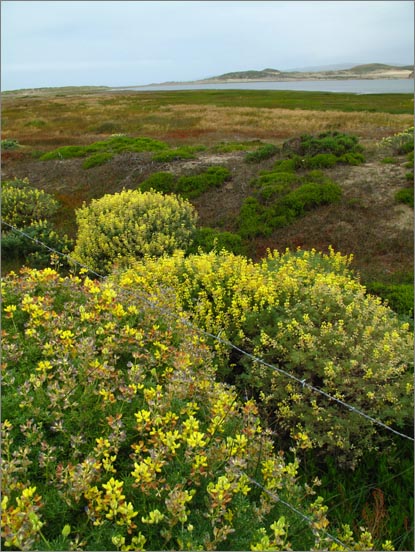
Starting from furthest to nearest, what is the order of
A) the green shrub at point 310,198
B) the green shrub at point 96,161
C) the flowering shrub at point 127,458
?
the green shrub at point 96,161
the green shrub at point 310,198
the flowering shrub at point 127,458

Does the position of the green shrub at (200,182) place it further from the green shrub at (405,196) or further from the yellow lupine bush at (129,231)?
the green shrub at (405,196)

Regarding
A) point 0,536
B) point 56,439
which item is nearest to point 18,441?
point 56,439

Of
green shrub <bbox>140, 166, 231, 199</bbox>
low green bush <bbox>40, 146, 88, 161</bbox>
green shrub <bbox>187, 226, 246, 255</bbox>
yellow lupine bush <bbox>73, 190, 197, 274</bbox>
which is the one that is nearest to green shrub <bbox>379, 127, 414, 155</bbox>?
green shrub <bbox>140, 166, 231, 199</bbox>

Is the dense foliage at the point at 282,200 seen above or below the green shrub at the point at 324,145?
below

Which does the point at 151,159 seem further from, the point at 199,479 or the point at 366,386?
the point at 199,479

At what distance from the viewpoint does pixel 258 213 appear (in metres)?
14.2

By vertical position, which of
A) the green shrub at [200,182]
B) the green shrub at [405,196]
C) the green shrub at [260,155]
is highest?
the green shrub at [260,155]

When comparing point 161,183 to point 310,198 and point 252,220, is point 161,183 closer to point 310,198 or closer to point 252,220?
point 252,220

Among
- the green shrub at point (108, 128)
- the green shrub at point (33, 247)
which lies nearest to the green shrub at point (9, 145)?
the green shrub at point (108, 128)

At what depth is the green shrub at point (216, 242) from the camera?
39.0 ft

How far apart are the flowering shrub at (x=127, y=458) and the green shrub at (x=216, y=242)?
25.3 feet

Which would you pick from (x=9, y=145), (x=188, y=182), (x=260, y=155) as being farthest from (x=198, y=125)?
(x=188, y=182)

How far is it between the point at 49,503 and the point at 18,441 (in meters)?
0.55

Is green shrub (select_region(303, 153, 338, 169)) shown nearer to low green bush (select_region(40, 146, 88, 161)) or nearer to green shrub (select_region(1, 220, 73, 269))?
green shrub (select_region(1, 220, 73, 269))
